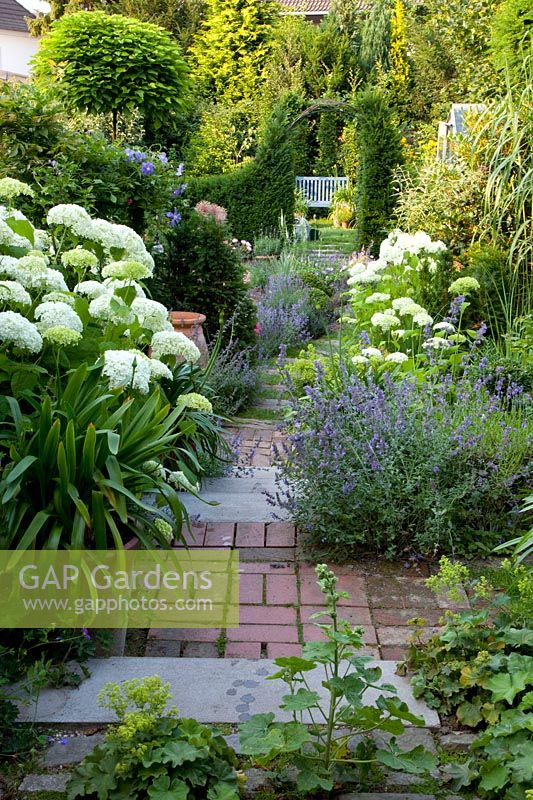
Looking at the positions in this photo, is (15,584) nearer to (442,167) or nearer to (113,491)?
(113,491)

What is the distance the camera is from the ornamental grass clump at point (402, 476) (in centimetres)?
308

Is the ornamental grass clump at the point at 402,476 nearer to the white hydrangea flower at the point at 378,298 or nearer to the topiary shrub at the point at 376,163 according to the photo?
the white hydrangea flower at the point at 378,298

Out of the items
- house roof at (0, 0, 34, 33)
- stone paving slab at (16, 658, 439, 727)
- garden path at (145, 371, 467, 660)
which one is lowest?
garden path at (145, 371, 467, 660)

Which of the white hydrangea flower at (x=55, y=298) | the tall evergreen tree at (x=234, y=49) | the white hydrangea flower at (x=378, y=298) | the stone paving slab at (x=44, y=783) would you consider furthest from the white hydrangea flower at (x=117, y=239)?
the tall evergreen tree at (x=234, y=49)

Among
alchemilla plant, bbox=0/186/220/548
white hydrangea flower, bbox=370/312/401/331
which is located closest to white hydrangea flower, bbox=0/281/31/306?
alchemilla plant, bbox=0/186/220/548

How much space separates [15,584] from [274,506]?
1397 mm

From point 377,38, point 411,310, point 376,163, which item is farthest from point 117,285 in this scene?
point 377,38

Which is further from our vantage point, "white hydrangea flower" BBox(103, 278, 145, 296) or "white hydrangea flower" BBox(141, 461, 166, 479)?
"white hydrangea flower" BBox(103, 278, 145, 296)

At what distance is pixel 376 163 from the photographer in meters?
12.1

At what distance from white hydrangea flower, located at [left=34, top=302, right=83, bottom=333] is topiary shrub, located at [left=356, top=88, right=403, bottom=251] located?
31.6 ft

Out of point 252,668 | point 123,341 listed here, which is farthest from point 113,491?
point 123,341

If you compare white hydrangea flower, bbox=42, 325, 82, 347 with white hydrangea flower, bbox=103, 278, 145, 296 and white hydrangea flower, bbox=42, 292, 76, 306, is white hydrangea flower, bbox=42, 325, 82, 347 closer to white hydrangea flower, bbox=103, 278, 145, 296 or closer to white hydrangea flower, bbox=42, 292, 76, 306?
white hydrangea flower, bbox=42, 292, 76, 306

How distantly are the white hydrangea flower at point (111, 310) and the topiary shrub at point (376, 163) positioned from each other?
9.33 meters
